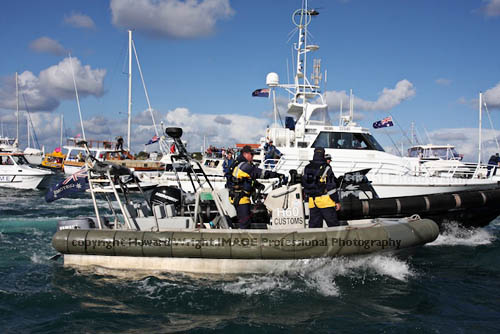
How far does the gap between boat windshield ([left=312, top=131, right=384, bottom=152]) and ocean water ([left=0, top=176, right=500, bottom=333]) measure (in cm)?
546

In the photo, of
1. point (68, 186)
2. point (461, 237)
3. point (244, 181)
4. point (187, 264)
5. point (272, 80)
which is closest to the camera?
point (187, 264)

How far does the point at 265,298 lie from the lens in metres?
4.98

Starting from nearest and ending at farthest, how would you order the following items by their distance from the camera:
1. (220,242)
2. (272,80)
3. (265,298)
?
1. (265,298)
2. (220,242)
3. (272,80)

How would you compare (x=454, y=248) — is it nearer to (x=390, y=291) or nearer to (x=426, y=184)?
(x=426, y=184)

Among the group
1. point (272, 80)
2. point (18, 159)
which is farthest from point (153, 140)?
point (272, 80)

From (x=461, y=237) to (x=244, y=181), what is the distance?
5998mm

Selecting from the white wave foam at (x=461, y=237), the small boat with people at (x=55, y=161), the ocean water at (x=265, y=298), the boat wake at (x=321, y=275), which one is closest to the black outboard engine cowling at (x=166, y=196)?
the ocean water at (x=265, y=298)

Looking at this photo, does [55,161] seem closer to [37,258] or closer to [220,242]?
[37,258]

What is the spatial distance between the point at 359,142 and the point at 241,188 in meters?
6.92

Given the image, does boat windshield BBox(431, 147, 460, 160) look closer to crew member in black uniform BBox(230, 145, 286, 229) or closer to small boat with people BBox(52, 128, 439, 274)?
small boat with people BBox(52, 128, 439, 274)

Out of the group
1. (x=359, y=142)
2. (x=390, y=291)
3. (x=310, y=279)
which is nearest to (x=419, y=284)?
(x=390, y=291)

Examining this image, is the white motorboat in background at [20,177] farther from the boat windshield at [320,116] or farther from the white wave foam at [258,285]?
the white wave foam at [258,285]

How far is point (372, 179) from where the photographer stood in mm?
10625

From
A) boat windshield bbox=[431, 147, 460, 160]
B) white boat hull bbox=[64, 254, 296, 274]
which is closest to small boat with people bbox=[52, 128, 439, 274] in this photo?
white boat hull bbox=[64, 254, 296, 274]
